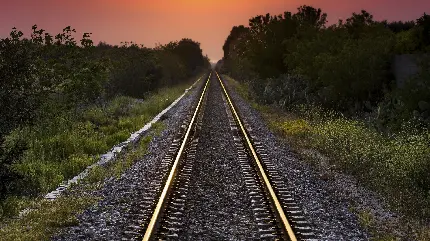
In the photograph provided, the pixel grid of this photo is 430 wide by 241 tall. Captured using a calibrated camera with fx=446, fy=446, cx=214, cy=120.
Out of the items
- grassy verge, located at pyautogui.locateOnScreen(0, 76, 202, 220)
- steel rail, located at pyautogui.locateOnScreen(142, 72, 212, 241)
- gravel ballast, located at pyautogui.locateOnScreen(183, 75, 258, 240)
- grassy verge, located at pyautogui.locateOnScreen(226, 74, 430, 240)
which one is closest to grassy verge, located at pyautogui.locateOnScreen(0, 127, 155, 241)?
grassy verge, located at pyautogui.locateOnScreen(0, 76, 202, 220)

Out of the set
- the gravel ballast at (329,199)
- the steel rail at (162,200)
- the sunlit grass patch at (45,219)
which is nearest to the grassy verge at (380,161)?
the gravel ballast at (329,199)

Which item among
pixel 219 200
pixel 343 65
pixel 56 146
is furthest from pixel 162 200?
pixel 343 65

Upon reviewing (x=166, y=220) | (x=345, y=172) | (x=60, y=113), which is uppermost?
(x=60, y=113)

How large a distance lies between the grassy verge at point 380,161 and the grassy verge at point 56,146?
623 cm

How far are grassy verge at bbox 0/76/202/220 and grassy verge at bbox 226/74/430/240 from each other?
20.5 feet

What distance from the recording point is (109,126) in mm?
18000

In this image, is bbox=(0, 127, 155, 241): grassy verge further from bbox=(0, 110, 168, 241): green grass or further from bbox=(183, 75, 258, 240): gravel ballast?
bbox=(183, 75, 258, 240): gravel ballast

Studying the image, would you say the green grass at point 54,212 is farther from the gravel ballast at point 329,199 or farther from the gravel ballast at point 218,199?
the gravel ballast at point 329,199

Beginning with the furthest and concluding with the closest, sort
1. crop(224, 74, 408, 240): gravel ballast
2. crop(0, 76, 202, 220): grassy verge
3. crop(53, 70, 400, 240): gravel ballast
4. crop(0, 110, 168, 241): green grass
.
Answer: crop(0, 76, 202, 220): grassy verge, crop(224, 74, 408, 240): gravel ballast, crop(53, 70, 400, 240): gravel ballast, crop(0, 110, 168, 241): green grass

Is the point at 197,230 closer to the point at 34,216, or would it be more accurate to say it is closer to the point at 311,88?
the point at 34,216

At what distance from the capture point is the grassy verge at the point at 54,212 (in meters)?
6.84

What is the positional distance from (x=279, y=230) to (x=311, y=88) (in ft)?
65.0

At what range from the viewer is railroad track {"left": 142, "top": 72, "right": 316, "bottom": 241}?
6844 millimetres

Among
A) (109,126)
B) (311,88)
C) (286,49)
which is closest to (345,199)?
(109,126)
